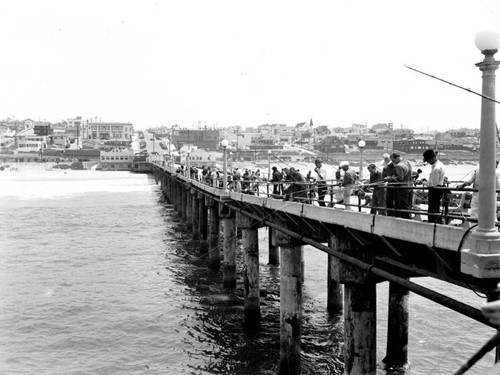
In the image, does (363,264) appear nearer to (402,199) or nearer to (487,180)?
Answer: (402,199)

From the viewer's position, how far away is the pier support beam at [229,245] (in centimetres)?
2244

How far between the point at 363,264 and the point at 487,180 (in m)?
4.00

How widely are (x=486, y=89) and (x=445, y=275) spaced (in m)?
3.22

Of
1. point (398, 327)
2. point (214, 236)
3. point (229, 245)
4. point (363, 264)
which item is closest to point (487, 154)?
point (363, 264)

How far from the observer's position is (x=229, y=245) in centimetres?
2247

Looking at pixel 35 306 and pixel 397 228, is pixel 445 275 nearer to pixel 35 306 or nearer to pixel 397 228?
pixel 397 228

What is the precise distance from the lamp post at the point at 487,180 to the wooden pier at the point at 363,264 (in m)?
0.02

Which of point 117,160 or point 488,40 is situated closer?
point 488,40

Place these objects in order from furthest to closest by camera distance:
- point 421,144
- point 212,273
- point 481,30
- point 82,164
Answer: point 82,164 → point 421,144 → point 212,273 → point 481,30

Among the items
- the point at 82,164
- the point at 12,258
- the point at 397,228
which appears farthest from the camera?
the point at 82,164

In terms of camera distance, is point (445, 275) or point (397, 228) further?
point (397, 228)

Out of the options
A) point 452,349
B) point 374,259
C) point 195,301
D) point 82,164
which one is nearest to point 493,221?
point 374,259

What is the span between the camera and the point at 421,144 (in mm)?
113812

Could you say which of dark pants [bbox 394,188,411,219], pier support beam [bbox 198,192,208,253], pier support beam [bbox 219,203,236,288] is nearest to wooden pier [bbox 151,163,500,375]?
dark pants [bbox 394,188,411,219]
